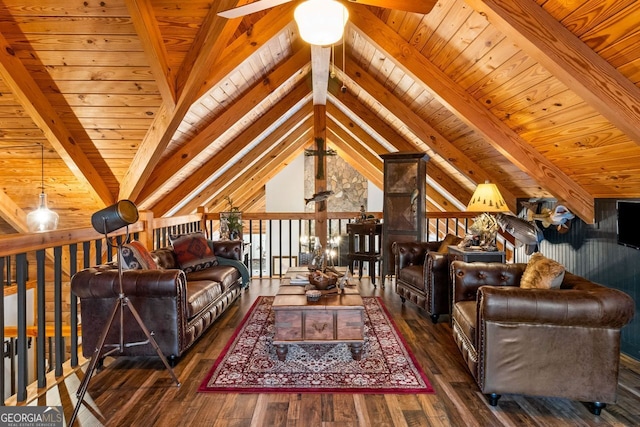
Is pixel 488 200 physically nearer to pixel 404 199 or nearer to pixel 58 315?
pixel 404 199

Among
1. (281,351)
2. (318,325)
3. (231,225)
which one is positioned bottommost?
(281,351)

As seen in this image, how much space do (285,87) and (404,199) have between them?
2266mm

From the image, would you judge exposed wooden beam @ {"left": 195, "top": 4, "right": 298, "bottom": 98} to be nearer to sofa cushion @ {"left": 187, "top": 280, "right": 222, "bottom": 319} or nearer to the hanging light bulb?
sofa cushion @ {"left": 187, "top": 280, "right": 222, "bottom": 319}

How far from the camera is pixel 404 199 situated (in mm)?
4785

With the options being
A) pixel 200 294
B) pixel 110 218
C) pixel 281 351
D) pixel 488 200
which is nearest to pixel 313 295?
pixel 281 351

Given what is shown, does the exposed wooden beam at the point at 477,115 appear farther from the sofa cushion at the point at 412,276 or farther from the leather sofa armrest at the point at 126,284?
the leather sofa armrest at the point at 126,284

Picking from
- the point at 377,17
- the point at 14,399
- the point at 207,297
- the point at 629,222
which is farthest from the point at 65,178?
the point at 629,222

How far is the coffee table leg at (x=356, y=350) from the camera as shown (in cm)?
257

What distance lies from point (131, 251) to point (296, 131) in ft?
16.0

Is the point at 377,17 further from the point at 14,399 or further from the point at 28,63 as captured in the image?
the point at 14,399

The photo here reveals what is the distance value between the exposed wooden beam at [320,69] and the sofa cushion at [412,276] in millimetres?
2441

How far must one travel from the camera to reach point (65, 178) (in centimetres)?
398

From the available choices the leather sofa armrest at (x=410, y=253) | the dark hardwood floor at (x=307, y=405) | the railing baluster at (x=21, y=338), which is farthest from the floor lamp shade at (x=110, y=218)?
the leather sofa armrest at (x=410, y=253)

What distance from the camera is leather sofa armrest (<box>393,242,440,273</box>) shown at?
4.14 metres
